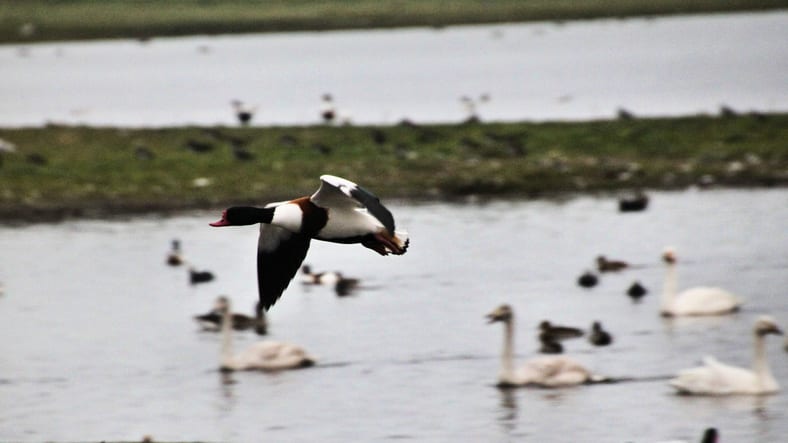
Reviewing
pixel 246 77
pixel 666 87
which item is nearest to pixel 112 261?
pixel 666 87

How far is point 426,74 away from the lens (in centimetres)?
8281

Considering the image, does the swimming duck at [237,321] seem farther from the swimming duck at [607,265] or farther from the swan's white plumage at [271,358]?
the swimming duck at [607,265]

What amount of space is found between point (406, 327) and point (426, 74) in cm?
6051

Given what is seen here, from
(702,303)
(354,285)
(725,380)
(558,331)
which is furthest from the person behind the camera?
(354,285)

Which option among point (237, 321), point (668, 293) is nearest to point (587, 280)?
point (668, 293)

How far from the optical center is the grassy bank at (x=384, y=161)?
3403 centimetres

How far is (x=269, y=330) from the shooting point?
24.5 meters

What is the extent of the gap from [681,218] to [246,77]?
59.1m

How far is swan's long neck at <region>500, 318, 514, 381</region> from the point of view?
1984 cm

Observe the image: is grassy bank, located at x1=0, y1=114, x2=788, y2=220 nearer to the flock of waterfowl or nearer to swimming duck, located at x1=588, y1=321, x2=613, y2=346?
the flock of waterfowl

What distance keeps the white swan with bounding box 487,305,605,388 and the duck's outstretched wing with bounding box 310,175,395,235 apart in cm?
757

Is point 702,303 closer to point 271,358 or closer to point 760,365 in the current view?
point 760,365

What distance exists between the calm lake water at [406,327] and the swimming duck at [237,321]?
0.18 m

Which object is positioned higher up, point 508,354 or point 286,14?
point 286,14
